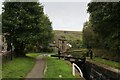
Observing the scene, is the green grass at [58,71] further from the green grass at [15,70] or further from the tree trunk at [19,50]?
the tree trunk at [19,50]

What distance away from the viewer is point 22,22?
53688 millimetres

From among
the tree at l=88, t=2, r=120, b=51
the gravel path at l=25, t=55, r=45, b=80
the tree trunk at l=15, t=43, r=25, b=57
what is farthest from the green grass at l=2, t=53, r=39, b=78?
the tree trunk at l=15, t=43, r=25, b=57

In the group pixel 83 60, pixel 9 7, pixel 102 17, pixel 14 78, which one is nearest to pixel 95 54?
pixel 83 60

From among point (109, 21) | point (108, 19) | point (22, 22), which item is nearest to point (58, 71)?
point (108, 19)

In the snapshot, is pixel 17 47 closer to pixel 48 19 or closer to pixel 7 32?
pixel 7 32

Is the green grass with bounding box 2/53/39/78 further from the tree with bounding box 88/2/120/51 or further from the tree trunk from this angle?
the tree trunk

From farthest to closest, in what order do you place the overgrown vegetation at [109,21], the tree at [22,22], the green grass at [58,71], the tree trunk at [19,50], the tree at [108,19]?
the tree trunk at [19,50], the tree at [22,22], the overgrown vegetation at [109,21], the tree at [108,19], the green grass at [58,71]

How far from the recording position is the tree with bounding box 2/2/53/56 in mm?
53781

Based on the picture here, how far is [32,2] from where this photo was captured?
57.1 metres

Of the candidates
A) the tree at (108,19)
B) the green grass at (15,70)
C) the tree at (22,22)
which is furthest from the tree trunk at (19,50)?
the tree at (108,19)

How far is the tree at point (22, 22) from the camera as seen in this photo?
53.8 m

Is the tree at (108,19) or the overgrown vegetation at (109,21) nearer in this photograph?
the tree at (108,19)

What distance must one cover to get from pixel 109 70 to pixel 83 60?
24178 millimetres

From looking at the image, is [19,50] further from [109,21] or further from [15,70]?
[15,70]
